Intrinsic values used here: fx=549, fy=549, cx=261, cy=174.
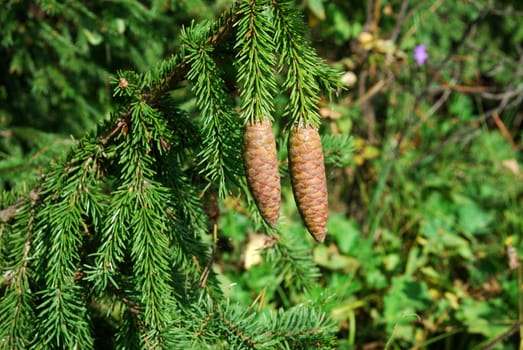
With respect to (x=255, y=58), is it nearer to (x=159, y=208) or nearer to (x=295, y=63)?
(x=295, y=63)

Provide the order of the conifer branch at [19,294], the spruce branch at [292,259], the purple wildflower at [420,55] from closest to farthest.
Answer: the conifer branch at [19,294] < the spruce branch at [292,259] < the purple wildflower at [420,55]

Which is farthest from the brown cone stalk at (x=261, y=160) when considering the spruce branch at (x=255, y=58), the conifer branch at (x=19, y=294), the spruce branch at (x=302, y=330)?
the conifer branch at (x=19, y=294)

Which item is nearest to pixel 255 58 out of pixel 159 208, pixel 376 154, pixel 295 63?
pixel 295 63

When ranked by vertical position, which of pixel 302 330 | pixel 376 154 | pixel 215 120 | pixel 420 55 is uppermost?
pixel 420 55

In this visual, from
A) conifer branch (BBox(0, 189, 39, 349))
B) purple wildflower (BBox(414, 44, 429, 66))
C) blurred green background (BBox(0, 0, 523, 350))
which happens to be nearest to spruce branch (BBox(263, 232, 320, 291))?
blurred green background (BBox(0, 0, 523, 350))

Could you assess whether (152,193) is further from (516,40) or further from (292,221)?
(516,40)

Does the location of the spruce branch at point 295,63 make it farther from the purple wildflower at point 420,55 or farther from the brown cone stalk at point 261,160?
the purple wildflower at point 420,55

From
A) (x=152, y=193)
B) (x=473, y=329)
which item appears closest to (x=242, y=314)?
(x=152, y=193)
